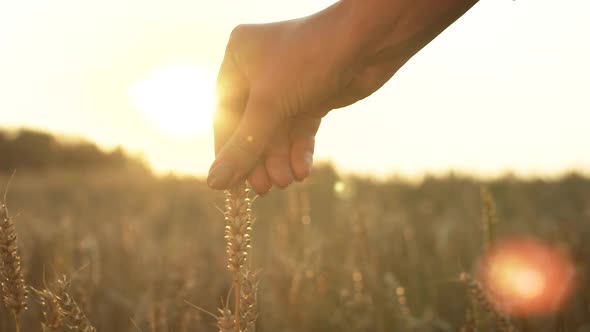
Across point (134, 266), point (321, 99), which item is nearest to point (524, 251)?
point (321, 99)

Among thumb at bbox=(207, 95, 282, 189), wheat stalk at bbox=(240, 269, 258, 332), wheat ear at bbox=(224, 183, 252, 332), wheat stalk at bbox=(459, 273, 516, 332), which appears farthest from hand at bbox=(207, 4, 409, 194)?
wheat stalk at bbox=(459, 273, 516, 332)

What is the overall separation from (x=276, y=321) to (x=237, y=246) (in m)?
2.13

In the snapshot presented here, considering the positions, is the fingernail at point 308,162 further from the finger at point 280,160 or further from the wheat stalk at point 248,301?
the wheat stalk at point 248,301

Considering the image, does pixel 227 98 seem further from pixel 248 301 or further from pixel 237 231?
pixel 248 301

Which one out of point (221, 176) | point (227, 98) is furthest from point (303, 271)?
point (221, 176)

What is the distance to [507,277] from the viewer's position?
311cm

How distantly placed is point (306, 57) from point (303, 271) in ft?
4.66

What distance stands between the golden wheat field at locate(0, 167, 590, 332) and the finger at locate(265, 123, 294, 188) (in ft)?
1.21

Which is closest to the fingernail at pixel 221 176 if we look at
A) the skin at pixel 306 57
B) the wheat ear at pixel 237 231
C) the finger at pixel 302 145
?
the skin at pixel 306 57

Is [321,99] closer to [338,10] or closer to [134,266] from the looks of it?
[338,10]

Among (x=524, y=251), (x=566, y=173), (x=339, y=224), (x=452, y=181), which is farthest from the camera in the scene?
(x=566, y=173)

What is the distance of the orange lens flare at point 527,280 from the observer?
8.84ft

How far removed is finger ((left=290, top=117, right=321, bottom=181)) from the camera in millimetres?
2721

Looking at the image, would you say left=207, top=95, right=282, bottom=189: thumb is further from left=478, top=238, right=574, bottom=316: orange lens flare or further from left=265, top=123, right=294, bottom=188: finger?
left=478, top=238, right=574, bottom=316: orange lens flare
